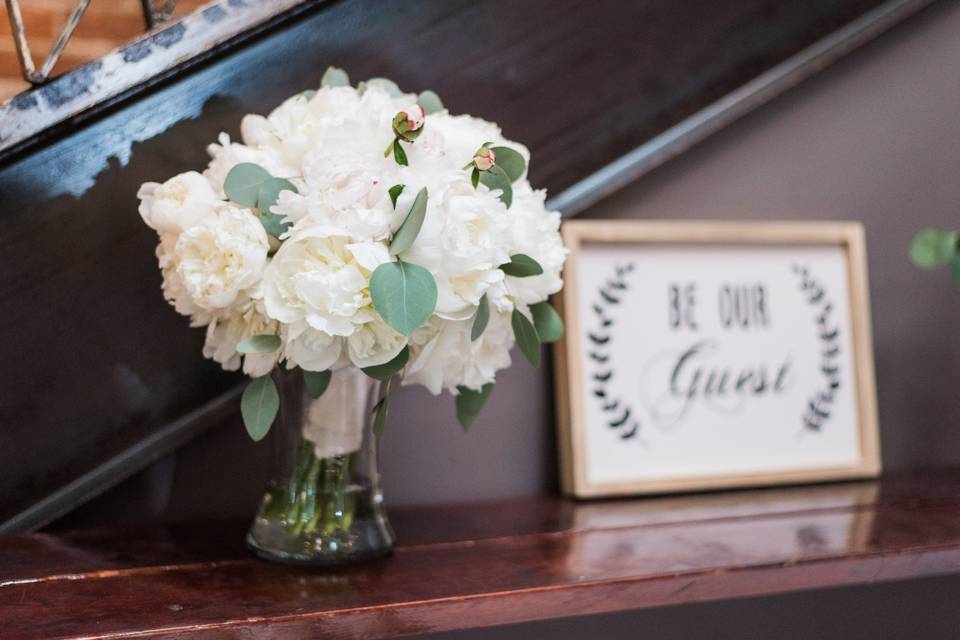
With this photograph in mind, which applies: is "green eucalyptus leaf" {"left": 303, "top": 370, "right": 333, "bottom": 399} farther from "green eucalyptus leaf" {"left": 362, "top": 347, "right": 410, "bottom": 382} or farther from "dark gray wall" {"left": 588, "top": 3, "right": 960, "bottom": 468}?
"dark gray wall" {"left": 588, "top": 3, "right": 960, "bottom": 468}

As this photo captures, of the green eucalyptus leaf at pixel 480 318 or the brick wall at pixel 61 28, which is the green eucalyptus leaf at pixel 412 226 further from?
the brick wall at pixel 61 28

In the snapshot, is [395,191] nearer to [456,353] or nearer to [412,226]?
[412,226]

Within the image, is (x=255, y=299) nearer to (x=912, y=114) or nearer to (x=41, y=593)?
(x=41, y=593)

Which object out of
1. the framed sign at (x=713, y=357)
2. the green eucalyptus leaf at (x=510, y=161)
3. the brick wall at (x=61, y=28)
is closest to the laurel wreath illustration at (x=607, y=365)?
the framed sign at (x=713, y=357)

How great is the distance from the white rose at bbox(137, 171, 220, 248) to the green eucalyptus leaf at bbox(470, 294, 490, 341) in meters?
0.22

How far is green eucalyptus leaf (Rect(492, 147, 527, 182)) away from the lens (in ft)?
2.30

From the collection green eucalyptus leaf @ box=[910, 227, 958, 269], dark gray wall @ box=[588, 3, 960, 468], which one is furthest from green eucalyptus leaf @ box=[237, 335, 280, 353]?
green eucalyptus leaf @ box=[910, 227, 958, 269]

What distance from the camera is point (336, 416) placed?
733mm

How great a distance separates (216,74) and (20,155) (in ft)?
0.65

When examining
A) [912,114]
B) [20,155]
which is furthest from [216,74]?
[912,114]

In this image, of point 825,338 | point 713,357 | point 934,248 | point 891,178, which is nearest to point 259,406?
point 713,357

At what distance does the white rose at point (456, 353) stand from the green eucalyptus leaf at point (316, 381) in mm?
66

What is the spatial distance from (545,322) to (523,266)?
10cm

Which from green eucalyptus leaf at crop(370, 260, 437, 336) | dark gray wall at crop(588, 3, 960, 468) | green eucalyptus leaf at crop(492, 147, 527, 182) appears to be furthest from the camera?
dark gray wall at crop(588, 3, 960, 468)
